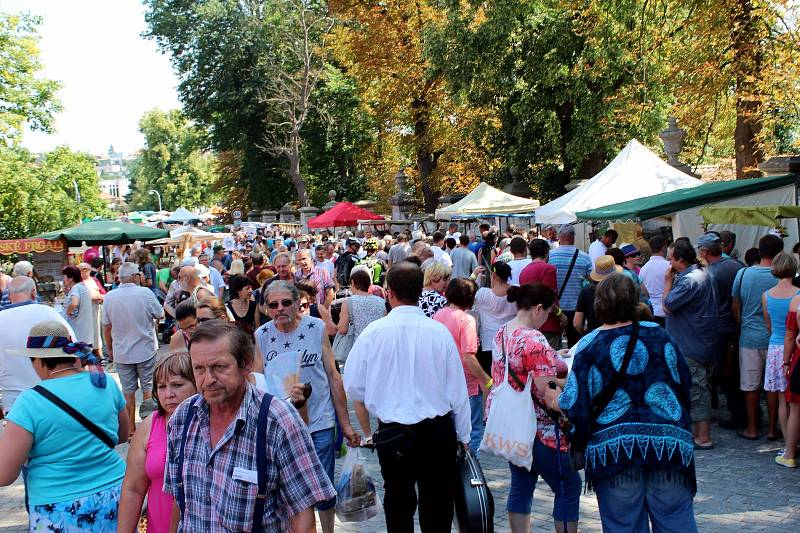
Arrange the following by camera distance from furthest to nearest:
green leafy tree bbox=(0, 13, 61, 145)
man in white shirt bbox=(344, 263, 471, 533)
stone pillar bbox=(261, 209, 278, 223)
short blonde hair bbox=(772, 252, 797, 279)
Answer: stone pillar bbox=(261, 209, 278, 223), green leafy tree bbox=(0, 13, 61, 145), short blonde hair bbox=(772, 252, 797, 279), man in white shirt bbox=(344, 263, 471, 533)

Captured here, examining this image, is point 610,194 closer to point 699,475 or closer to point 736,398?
point 736,398

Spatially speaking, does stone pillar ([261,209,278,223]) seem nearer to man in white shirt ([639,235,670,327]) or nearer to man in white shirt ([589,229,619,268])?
man in white shirt ([589,229,619,268])

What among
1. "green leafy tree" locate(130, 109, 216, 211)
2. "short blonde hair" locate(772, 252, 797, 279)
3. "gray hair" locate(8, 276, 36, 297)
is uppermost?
"green leafy tree" locate(130, 109, 216, 211)

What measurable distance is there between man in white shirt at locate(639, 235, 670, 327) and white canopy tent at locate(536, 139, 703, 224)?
4.04 m

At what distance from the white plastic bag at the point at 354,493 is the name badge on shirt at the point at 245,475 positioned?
90.4 inches

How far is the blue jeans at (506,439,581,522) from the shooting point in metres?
5.00

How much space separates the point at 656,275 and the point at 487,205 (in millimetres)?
9872

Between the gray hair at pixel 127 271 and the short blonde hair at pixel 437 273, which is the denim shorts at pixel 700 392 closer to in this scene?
the short blonde hair at pixel 437 273

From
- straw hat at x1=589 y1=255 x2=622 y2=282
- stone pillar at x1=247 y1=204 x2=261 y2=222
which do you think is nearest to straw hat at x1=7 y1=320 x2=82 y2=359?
straw hat at x1=589 y1=255 x2=622 y2=282

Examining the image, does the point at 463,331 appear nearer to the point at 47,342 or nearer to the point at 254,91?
the point at 47,342

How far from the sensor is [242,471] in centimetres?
285

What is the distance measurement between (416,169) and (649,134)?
52.4 feet

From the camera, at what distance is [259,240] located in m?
29.3

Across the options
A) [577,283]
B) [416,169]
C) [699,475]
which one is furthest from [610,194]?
[416,169]
